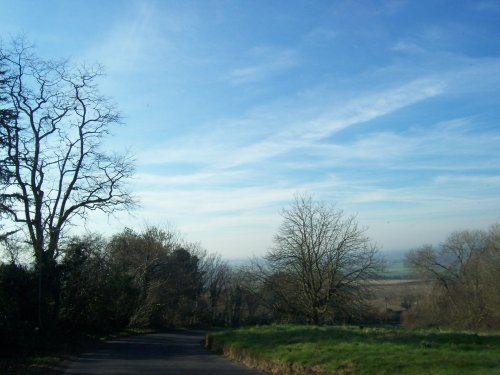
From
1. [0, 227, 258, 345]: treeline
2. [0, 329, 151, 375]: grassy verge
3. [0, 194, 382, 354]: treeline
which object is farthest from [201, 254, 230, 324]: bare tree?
[0, 329, 151, 375]: grassy verge

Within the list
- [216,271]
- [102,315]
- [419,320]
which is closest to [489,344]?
[102,315]

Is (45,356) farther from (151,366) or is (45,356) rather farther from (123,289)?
(123,289)

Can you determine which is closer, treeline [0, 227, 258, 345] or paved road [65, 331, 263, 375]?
paved road [65, 331, 263, 375]

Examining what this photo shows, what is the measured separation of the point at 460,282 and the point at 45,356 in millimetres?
53867

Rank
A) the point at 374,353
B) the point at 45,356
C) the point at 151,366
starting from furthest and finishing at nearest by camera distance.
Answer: the point at 45,356
the point at 151,366
the point at 374,353

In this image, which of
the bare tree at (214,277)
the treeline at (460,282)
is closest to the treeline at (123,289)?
the bare tree at (214,277)

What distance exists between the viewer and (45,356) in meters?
18.9

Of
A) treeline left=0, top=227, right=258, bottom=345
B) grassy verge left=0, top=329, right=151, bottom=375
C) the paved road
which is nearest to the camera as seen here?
the paved road

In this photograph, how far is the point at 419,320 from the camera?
54.3 meters

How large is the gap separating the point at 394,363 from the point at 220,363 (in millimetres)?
8427

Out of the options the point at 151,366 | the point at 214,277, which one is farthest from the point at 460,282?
the point at 151,366

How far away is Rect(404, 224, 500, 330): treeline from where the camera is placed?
164 ft

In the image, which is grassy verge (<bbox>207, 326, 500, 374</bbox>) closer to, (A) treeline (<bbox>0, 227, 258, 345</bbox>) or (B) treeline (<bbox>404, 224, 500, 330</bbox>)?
(A) treeline (<bbox>0, 227, 258, 345</bbox>)

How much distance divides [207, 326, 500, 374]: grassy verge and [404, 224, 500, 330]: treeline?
3489cm
